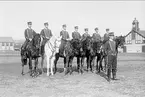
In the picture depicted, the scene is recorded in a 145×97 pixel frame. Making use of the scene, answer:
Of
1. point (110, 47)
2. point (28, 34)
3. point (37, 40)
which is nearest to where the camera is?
point (110, 47)

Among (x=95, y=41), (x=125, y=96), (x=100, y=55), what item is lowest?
(x=125, y=96)

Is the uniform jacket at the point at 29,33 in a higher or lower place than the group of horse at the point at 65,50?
higher

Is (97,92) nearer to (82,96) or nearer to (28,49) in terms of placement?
(82,96)

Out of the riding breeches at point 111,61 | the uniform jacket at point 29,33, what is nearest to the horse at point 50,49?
the uniform jacket at point 29,33

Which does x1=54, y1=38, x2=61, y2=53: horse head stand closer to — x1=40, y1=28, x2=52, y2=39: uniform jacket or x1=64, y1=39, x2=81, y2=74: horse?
x1=64, y1=39, x2=81, y2=74: horse

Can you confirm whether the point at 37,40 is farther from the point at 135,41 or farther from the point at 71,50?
the point at 135,41

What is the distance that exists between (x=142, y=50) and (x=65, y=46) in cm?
5265

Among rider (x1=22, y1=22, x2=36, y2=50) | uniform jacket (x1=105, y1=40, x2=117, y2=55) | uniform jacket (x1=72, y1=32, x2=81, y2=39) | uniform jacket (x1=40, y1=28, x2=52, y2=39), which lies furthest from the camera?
uniform jacket (x1=72, y1=32, x2=81, y2=39)

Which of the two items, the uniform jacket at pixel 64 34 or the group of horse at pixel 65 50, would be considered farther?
the uniform jacket at pixel 64 34

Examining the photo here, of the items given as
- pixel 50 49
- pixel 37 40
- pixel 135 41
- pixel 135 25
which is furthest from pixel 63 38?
pixel 135 25

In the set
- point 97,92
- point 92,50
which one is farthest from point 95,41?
point 97,92

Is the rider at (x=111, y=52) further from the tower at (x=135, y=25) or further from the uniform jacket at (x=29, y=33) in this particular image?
the tower at (x=135, y=25)

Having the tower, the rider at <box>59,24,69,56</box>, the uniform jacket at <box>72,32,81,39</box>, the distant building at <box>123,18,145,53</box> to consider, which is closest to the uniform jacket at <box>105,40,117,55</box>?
the rider at <box>59,24,69,56</box>

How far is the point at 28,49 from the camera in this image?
1248 cm
